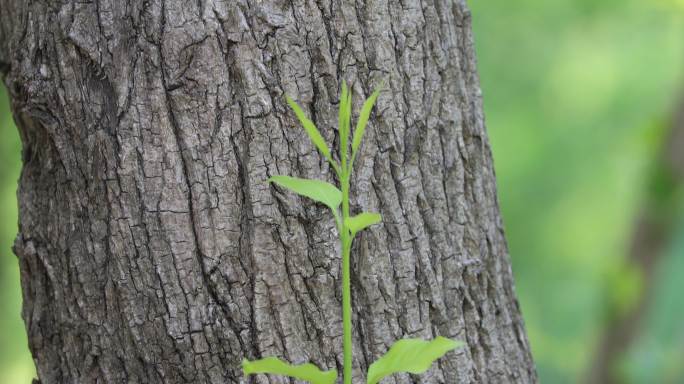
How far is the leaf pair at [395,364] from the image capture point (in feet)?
2.63

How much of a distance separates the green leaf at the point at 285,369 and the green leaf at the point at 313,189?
172mm

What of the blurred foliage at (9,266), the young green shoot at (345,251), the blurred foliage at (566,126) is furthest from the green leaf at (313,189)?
the blurred foliage at (566,126)

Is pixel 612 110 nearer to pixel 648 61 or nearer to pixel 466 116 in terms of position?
pixel 648 61

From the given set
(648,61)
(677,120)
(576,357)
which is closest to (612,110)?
(648,61)

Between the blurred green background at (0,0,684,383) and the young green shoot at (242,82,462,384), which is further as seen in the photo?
the blurred green background at (0,0,684,383)

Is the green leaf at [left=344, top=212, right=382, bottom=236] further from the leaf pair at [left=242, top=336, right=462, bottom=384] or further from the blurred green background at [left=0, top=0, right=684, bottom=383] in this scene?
the blurred green background at [left=0, top=0, right=684, bottom=383]

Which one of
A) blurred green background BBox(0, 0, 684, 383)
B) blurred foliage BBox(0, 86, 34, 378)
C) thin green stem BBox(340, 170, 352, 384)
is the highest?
blurred green background BBox(0, 0, 684, 383)

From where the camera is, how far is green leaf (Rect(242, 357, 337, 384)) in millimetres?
783

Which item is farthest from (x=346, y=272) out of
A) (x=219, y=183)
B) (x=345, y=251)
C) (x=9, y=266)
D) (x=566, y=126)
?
(x=566, y=126)

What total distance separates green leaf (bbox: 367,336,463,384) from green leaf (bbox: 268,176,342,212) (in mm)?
177

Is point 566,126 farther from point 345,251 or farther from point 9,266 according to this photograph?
point 345,251

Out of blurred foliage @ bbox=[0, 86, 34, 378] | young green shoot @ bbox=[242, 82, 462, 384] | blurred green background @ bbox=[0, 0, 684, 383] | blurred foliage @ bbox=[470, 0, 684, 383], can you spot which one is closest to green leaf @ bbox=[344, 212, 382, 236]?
young green shoot @ bbox=[242, 82, 462, 384]

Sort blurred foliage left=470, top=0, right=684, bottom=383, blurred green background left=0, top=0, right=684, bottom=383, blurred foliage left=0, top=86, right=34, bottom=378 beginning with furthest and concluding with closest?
blurred foliage left=470, top=0, right=684, bottom=383, blurred green background left=0, top=0, right=684, bottom=383, blurred foliage left=0, top=86, right=34, bottom=378

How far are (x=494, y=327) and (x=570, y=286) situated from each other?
7.33 m
